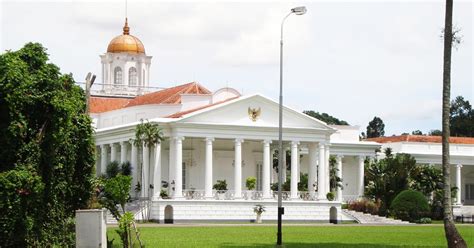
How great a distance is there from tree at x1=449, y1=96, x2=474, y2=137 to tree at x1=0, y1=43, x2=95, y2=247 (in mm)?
108025

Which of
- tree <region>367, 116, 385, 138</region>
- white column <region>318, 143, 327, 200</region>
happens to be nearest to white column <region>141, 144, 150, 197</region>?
white column <region>318, 143, 327, 200</region>

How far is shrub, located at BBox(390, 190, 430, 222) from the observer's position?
7456cm

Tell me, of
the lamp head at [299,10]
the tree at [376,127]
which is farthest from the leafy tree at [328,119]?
the lamp head at [299,10]

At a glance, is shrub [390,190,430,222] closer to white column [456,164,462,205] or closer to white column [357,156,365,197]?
white column [357,156,365,197]

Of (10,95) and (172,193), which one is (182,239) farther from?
(172,193)

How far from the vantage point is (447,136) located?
102ft

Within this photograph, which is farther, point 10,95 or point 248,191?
point 248,191

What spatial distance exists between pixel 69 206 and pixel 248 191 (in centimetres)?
4123

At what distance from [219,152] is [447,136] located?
4689cm

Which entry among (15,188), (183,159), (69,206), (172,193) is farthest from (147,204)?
(15,188)

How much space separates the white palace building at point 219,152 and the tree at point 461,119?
49.3 metres

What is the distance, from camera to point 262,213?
233ft

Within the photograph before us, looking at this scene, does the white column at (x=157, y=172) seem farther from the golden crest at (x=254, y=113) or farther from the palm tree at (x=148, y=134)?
the golden crest at (x=254, y=113)

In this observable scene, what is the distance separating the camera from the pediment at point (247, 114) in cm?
7100
